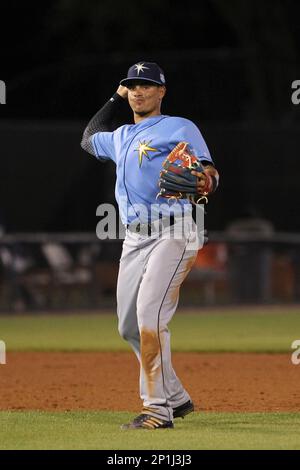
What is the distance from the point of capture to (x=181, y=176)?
6.64 m

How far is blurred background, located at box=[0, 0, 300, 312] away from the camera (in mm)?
18000

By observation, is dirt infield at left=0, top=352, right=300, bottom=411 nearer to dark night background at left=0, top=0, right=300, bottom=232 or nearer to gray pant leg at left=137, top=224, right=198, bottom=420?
gray pant leg at left=137, top=224, right=198, bottom=420

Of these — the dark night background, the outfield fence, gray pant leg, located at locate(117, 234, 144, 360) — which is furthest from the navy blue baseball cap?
the dark night background

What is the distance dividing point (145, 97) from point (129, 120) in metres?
14.8

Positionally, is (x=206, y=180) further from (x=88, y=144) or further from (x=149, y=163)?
(x=88, y=144)

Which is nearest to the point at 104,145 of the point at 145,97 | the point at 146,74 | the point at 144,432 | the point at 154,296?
the point at 145,97

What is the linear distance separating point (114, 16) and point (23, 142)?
6629 millimetres

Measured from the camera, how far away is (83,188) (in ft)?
73.5

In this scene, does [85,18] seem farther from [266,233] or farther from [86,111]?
[266,233]

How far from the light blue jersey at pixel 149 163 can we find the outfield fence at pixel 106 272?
10555mm

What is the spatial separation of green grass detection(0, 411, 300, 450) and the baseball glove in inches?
53.1

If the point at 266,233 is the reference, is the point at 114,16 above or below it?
above
